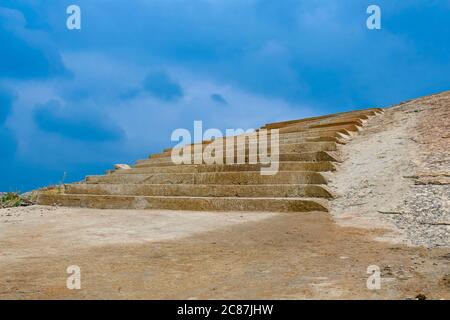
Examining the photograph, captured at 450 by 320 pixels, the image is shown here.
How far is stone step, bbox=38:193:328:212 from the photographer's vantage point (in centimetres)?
514

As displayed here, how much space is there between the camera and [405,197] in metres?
4.62

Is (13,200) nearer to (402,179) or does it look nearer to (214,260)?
(214,260)

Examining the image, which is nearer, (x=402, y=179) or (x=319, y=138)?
(x=402, y=179)

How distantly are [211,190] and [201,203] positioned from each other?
0.55 metres

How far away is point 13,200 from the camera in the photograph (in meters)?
7.58

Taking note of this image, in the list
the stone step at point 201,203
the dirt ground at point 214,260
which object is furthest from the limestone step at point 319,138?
the dirt ground at point 214,260

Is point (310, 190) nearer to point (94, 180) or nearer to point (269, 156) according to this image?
point (269, 156)

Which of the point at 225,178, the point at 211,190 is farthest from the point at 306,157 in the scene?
the point at 211,190

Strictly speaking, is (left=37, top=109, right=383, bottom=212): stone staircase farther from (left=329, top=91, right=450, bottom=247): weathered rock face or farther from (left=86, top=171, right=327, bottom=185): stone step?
(left=329, top=91, right=450, bottom=247): weathered rock face

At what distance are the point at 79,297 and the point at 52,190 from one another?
689cm

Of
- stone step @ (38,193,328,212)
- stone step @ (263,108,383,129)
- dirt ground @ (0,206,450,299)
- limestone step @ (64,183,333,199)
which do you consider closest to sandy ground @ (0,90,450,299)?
dirt ground @ (0,206,450,299)

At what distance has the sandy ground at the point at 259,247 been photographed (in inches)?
88.2
